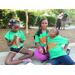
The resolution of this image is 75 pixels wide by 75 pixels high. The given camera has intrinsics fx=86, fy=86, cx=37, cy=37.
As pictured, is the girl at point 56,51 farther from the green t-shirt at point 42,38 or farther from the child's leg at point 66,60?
the green t-shirt at point 42,38

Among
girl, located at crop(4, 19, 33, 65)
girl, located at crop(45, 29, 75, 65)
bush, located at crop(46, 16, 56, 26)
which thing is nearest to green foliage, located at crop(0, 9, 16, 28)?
girl, located at crop(4, 19, 33, 65)

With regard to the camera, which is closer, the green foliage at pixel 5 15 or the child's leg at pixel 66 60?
the child's leg at pixel 66 60

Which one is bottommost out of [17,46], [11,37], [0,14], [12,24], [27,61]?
[27,61]

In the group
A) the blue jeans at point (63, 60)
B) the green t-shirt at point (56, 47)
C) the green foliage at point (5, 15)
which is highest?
the green foliage at point (5, 15)

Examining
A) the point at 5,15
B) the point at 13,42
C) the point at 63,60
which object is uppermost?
the point at 5,15

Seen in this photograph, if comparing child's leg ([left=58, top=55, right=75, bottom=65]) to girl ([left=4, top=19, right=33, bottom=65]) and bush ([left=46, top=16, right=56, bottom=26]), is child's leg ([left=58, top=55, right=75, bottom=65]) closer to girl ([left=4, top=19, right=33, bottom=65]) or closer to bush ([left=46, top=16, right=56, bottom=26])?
girl ([left=4, top=19, right=33, bottom=65])

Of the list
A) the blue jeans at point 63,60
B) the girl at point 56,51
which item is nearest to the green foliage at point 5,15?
the girl at point 56,51

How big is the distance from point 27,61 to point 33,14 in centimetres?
457

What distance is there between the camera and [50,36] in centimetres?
236

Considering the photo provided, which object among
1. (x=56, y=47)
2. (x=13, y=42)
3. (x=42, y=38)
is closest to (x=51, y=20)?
(x=42, y=38)

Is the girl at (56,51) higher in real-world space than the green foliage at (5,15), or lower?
lower

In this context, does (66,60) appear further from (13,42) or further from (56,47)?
(13,42)

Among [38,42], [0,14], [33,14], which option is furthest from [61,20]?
[38,42]

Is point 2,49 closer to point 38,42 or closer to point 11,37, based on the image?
point 11,37
